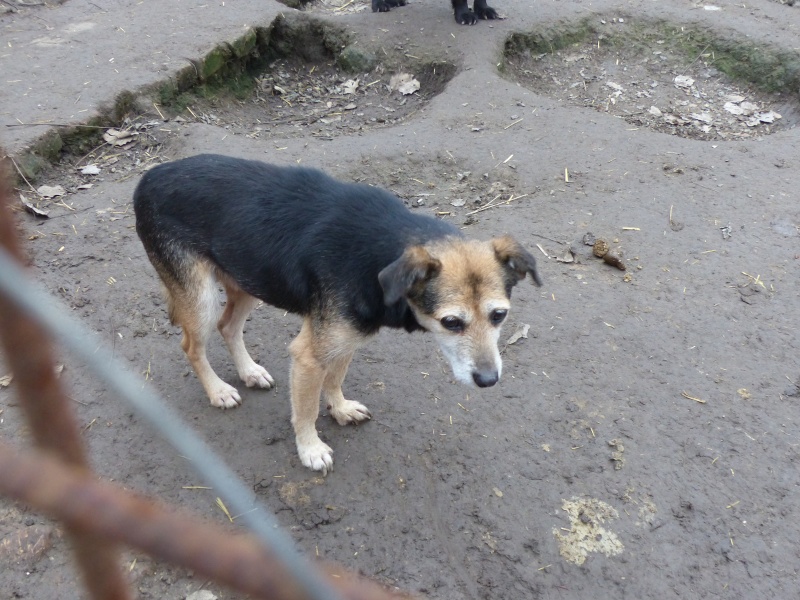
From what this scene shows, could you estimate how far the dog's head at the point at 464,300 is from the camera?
3.42 metres

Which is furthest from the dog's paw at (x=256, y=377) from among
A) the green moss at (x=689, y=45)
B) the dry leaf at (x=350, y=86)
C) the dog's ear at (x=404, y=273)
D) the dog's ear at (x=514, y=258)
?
the green moss at (x=689, y=45)

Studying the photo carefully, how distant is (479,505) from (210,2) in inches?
334

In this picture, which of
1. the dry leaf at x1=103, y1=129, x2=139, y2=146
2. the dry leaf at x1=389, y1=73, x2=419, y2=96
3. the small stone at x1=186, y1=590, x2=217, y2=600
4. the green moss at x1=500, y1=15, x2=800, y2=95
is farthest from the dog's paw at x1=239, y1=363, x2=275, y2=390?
the green moss at x1=500, y1=15, x2=800, y2=95

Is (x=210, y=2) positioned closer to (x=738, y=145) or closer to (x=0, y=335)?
(x=738, y=145)

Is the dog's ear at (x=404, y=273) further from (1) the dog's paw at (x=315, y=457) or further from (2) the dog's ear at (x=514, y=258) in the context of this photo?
Answer: (1) the dog's paw at (x=315, y=457)

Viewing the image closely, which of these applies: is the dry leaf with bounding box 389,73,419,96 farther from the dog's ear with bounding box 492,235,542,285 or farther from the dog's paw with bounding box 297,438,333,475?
the dog's paw with bounding box 297,438,333,475

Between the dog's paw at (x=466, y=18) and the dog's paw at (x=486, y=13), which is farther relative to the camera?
the dog's paw at (x=486, y=13)

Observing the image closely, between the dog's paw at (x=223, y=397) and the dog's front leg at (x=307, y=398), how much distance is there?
0.53 m

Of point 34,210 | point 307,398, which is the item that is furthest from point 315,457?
point 34,210

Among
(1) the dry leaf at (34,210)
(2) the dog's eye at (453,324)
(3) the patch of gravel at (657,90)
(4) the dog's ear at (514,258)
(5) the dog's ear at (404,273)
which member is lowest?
(3) the patch of gravel at (657,90)

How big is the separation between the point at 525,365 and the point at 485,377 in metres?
1.54

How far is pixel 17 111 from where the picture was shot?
6.91 m

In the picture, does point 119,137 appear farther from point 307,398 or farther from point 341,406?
point 307,398

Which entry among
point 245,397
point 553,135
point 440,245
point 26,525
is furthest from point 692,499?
point 553,135
